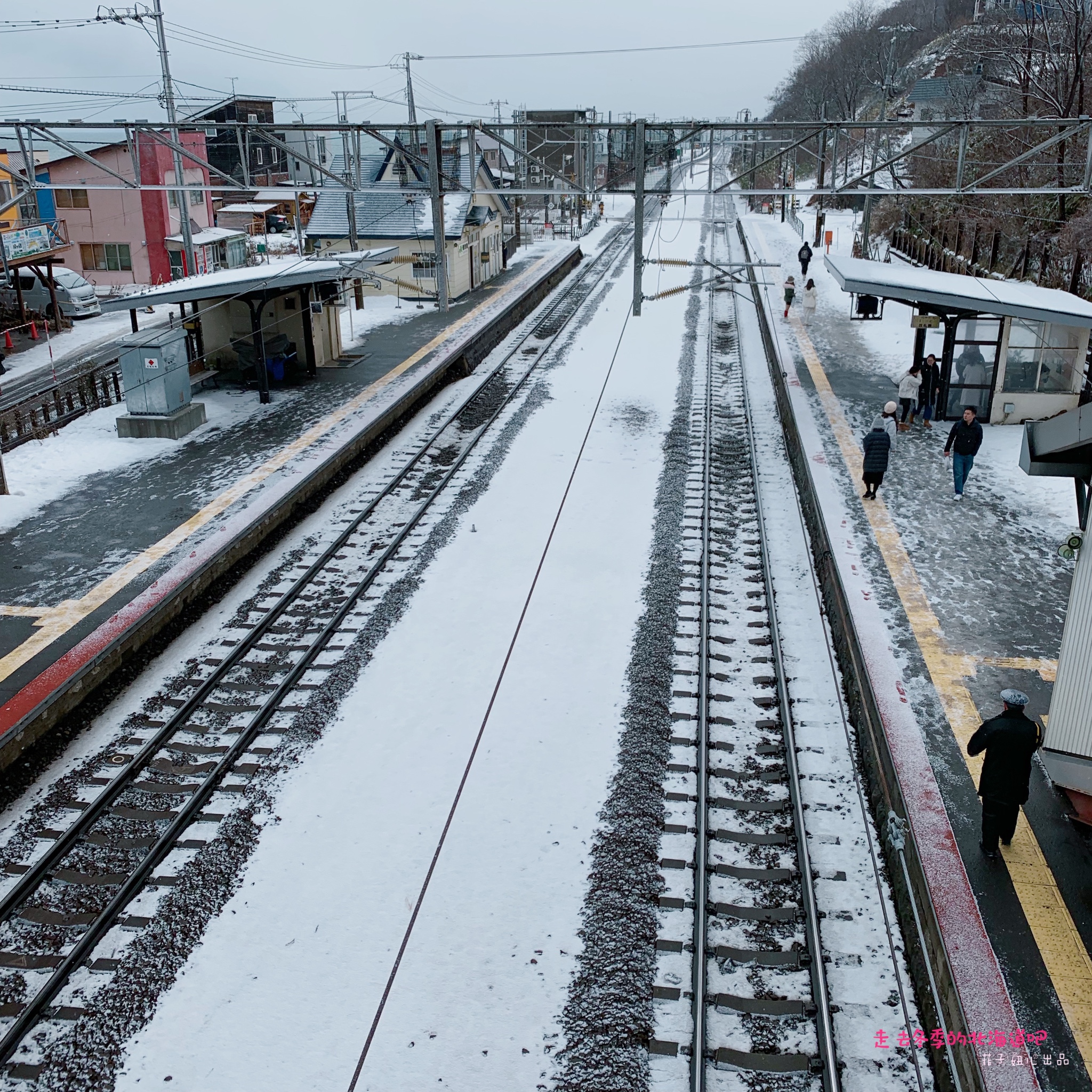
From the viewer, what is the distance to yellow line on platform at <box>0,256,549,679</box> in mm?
9672

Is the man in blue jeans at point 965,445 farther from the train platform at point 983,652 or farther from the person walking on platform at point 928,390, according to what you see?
the person walking on platform at point 928,390

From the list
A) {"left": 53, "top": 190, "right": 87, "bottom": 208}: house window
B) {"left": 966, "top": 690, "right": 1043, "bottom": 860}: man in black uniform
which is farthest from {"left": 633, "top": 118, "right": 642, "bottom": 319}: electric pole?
{"left": 53, "top": 190, "right": 87, "bottom": 208}: house window

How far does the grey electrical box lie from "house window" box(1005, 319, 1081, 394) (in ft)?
44.7

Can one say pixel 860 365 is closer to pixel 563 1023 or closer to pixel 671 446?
pixel 671 446

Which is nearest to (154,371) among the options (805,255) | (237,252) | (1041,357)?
(1041,357)

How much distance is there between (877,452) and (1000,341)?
15.4 feet

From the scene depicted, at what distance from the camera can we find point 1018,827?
23.3 ft

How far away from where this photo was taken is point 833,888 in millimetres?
6824

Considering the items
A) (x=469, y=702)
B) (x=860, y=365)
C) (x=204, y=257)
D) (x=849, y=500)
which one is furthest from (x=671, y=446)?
(x=204, y=257)

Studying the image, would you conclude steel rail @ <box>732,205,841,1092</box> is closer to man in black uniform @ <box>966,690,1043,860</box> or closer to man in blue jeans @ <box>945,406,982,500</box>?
man in black uniform @ <box>966,690,1043,860</box>

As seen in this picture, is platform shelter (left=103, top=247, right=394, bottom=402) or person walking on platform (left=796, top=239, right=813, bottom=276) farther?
person walking on platform (left=796, top=239, right=813, bottom=276)

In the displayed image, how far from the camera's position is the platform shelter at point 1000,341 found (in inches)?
592

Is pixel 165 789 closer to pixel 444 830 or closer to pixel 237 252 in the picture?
pixel 444 830

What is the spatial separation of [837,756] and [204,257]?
108 feet
